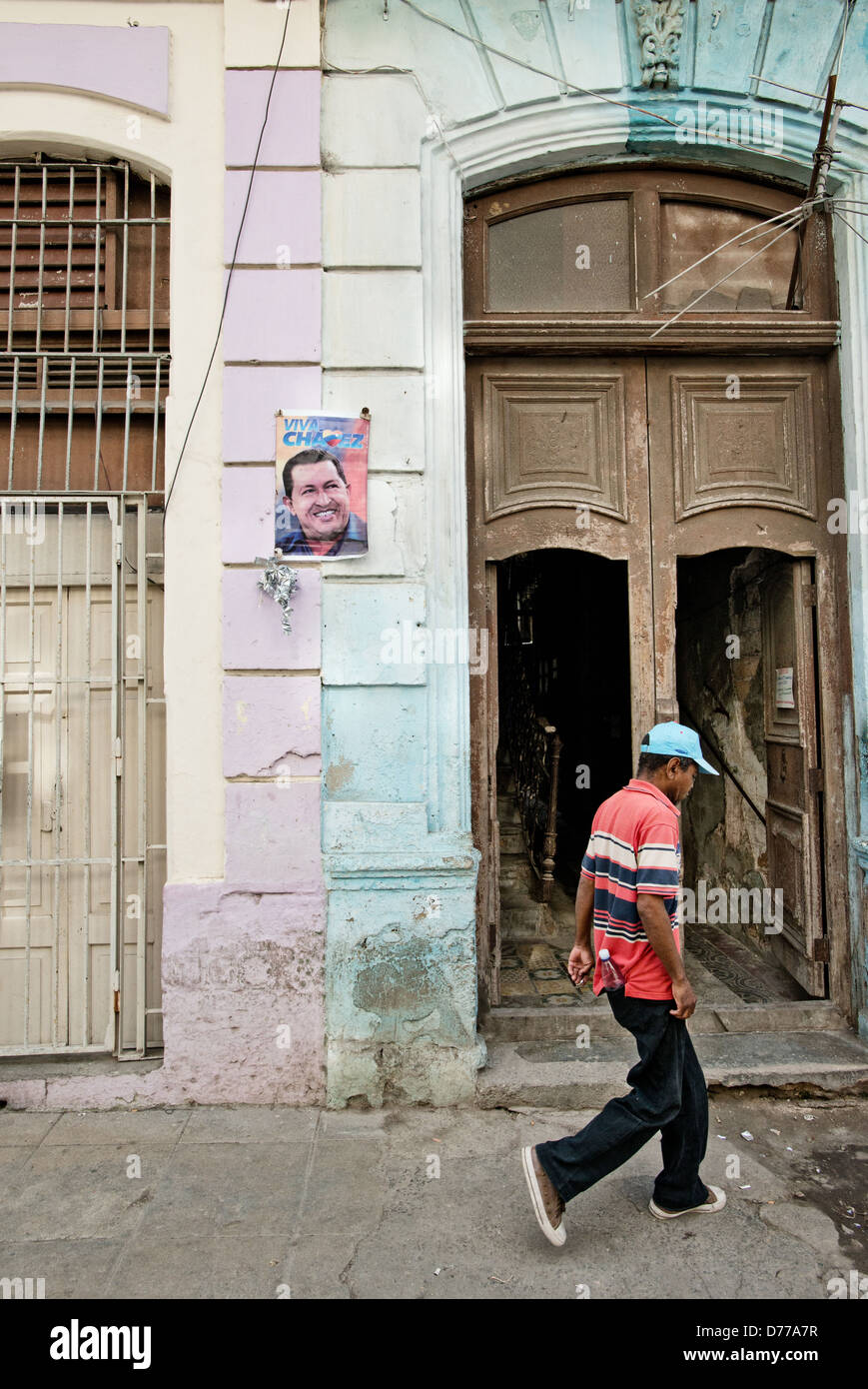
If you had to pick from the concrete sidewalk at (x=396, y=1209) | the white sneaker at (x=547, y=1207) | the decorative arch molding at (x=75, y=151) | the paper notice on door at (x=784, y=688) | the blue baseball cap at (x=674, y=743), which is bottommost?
the concrete sidewalk at (x=396, y=1209)

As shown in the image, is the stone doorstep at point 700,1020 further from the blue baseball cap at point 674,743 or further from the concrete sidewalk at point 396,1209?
the blue baseball cap at point 674,743

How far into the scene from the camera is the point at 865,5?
424cm

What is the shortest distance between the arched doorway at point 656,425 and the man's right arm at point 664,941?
1.63 metres

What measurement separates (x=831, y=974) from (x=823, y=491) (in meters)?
2.55

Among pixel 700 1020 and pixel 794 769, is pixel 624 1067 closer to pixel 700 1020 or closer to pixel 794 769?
pixel 700 1020

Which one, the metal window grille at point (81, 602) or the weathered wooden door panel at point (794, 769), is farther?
the weathered wooden door panel at point (794, 769)

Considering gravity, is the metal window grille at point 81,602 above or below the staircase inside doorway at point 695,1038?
above

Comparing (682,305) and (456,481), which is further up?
(682,305)

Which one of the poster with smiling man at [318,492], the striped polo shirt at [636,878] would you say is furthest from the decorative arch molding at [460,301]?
the striped polo shirt at [636,878]

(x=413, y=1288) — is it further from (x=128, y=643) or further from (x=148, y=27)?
(x=148, y=27)

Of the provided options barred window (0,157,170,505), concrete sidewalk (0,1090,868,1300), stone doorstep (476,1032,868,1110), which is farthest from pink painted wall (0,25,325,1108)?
stone doorstep (476,1032,868,1110)

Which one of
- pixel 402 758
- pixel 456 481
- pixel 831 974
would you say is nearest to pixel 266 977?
pixel 402 758

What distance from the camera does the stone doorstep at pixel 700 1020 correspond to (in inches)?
165

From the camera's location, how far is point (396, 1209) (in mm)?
3068
